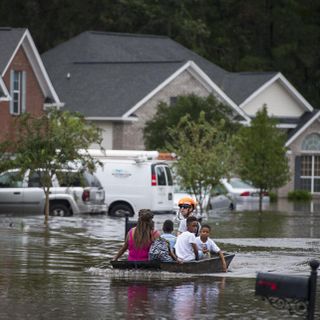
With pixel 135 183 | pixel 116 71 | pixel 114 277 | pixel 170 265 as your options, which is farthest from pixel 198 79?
pixel 114 277

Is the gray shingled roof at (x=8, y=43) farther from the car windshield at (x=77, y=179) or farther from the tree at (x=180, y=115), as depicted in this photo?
the car windshield at (x=77, y=179)

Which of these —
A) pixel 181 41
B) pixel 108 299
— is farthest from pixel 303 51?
pixel 108 299

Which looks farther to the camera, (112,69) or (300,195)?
(300,195)

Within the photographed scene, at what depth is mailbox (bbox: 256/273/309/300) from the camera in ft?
45.2

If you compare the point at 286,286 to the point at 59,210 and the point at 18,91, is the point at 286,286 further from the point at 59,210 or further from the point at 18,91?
the point at 18,91

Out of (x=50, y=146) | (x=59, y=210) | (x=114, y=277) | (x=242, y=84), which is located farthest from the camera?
(x=242, y=84)

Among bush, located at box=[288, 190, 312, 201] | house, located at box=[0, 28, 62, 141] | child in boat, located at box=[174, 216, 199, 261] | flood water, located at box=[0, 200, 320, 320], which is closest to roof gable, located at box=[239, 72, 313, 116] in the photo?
bush, located at box=[288, 190, 312, 201]

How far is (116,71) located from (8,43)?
1267cm

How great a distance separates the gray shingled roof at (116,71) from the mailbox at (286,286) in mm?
46168

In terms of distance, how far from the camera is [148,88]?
61531mm

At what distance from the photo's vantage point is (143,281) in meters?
20.2

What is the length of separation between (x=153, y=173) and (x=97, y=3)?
43409 mm

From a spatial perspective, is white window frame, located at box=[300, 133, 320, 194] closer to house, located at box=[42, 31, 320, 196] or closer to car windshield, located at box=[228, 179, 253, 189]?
house, located at box=[42, 31, 320, 196]

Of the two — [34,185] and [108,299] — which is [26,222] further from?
[108,299]
